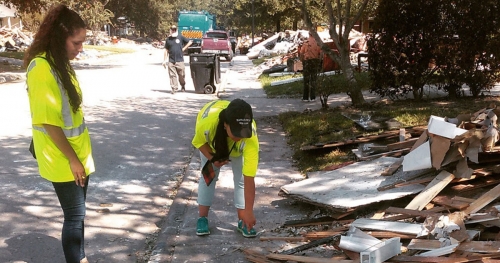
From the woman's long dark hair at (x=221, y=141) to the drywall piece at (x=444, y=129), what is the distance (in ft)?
6.22

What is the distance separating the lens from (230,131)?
13.9 feet

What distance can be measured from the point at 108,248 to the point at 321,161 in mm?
3236

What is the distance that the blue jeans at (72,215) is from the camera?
12.6ft

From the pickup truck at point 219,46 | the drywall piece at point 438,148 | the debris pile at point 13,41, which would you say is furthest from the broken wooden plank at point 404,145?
the debris pile at point 13,41

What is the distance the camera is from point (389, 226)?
4.50 m

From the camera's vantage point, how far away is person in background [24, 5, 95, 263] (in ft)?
11.8

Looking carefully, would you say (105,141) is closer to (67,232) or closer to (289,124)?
(289,124)

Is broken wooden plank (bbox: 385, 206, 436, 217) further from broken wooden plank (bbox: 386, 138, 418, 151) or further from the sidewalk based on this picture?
broken wooden plank (bbox: 386, 138, 418, 151)

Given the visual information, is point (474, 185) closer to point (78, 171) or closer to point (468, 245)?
point (468, 245)

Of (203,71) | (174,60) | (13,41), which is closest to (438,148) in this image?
(203,71)

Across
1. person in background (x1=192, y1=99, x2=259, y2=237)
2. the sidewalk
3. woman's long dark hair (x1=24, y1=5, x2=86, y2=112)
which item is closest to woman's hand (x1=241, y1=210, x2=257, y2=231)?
person in background (x1=192, y1=99, x2=259, y2=237)

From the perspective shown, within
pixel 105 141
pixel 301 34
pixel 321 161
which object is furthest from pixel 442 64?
pixel 301 34

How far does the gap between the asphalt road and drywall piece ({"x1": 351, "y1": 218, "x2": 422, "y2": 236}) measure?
1.90 metres

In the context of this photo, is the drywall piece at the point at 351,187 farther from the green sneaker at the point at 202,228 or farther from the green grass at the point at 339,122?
the green sneaker at the point at 202,228
